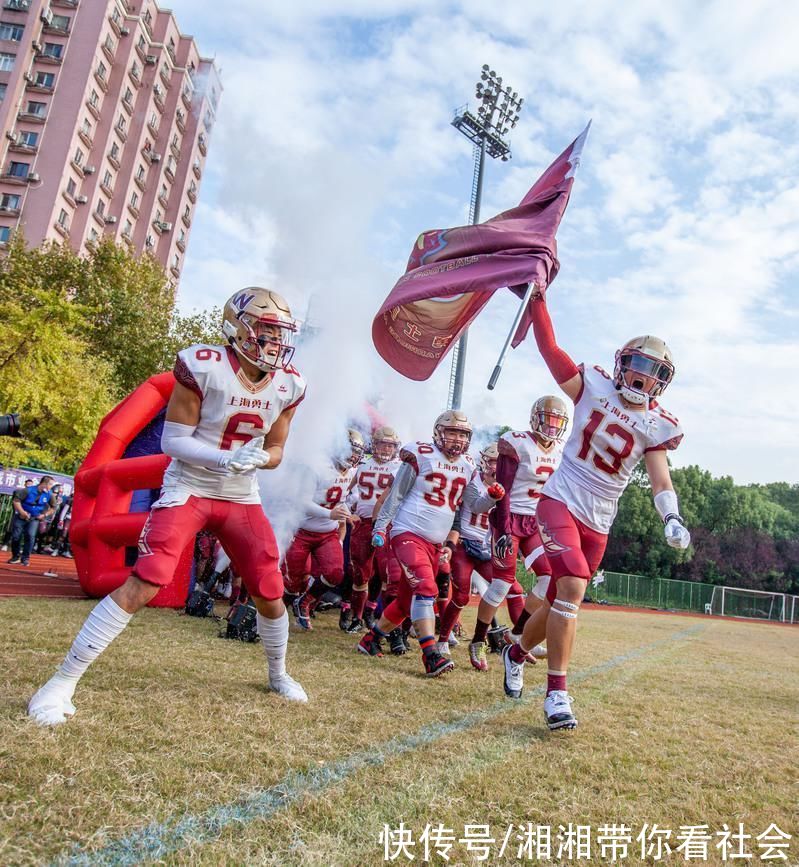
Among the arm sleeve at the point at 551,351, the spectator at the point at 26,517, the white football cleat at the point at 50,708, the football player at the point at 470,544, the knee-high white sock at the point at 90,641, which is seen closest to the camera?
the white football cleat at the point at 50,708

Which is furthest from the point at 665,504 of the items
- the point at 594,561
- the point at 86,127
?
the point at 86,127

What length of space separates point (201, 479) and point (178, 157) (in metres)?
51.0

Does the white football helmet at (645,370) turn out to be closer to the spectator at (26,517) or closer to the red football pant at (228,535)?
the red football pant at (228,535)

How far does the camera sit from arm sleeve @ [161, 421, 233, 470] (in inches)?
144

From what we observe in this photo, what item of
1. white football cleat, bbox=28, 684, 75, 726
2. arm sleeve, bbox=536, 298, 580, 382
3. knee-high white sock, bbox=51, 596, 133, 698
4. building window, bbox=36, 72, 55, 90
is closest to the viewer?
white football cleat, bbox=28, 684, 75, 726

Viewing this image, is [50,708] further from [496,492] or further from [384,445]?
[384,445]

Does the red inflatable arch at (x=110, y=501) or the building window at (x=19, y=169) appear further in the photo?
the building window at (x=19, y=169)

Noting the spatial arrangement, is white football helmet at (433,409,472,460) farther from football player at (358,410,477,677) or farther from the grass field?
the grass field

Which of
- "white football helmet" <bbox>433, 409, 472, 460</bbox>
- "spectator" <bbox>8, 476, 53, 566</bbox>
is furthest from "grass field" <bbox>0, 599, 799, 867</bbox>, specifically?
"spectator" <bbox>8, 476, 53, 566</bbox>

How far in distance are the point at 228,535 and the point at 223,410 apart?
2.39ft

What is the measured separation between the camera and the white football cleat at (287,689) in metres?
4.04

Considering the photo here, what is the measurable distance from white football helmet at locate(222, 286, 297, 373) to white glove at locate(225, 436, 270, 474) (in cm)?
45

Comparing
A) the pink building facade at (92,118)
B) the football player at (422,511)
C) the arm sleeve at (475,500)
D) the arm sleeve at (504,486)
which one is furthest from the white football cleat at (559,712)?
the pink building facade at (92,118)

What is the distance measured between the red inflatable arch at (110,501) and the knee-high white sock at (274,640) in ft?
10.9
